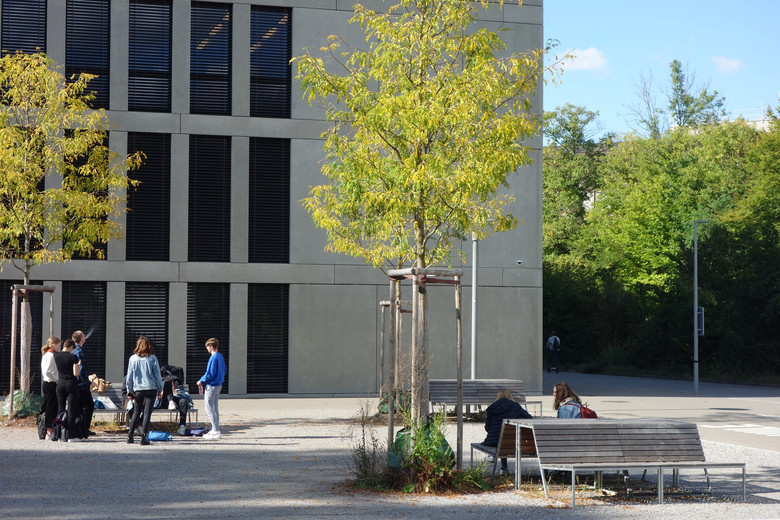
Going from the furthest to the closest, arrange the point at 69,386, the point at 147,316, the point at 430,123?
the point at 147,316 < the point at 69,386 < the point at 430,123

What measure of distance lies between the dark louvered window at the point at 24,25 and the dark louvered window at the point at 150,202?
11.1 feet

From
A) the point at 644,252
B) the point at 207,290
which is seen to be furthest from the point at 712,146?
the point at 207,290

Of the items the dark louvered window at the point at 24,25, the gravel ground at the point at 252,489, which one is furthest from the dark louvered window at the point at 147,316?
the gravel ground at the point at 252,489

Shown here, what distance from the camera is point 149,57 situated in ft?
86.0

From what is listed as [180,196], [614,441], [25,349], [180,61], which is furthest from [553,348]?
[614,441]

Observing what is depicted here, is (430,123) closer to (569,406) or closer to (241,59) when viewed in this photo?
(569,406)

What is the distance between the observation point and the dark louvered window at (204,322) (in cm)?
2581

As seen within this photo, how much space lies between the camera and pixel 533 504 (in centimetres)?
1026

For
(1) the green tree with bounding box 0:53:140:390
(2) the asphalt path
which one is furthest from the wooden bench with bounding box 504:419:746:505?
(1) the green tree with bounding box 0:53:140:390

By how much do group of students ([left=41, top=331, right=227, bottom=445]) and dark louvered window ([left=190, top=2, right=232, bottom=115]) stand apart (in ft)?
37.8

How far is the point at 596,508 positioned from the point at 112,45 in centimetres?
2005

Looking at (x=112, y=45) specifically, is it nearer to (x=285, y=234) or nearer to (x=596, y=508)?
(x=285, y=234)

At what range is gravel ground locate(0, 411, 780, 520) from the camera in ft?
31.9

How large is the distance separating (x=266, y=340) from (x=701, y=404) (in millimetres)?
11675
